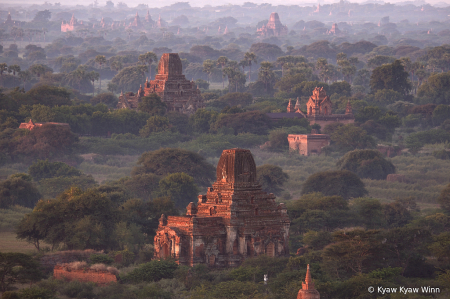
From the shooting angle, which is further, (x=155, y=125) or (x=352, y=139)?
(x=155, y=125)

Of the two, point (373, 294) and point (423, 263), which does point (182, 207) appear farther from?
point (373, 294)

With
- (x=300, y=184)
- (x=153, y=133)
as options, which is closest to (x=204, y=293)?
(x=300, y=184)

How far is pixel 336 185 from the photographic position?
284 feet

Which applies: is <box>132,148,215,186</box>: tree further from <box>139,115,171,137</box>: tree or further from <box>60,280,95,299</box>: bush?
<box>60,280,95,299</box>: bush

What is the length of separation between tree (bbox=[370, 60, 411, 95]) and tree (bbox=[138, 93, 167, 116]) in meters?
48.9

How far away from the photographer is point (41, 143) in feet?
331

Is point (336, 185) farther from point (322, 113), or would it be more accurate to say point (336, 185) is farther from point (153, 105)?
point (322, 113)

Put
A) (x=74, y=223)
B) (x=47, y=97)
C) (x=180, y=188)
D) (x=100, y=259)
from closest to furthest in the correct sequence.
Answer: (x=100, y=259), (x=74, y=223), (x=180, y=188), (x=47, y=97)

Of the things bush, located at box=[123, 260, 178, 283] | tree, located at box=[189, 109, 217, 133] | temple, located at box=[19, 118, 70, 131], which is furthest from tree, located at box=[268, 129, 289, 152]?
bush, located at box=[123, 260, 178, 283]

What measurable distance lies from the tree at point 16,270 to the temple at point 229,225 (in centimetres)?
740

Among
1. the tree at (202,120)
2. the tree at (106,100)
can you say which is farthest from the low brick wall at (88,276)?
the tree at (106,100)

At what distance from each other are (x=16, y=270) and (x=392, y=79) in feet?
387

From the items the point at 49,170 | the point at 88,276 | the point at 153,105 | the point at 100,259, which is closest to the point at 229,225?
the point at 100,259

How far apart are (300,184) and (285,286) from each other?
46634 mm
